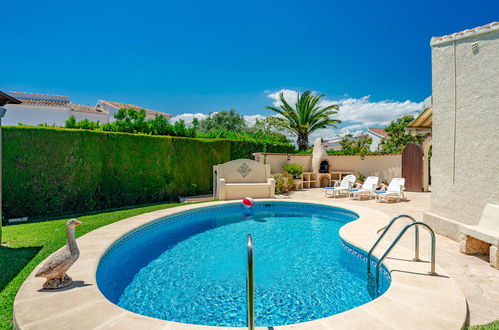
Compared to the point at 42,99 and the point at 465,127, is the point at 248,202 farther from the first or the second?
the point at 42,99

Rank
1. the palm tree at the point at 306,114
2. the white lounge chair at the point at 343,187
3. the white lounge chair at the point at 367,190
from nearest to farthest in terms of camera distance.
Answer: the white lounge chair at the point at 367,190 → the white lounge chair at the point at 343,187 → the palm tree at the point at 306,114

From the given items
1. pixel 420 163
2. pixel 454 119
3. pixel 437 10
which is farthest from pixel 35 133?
pixel 420 163

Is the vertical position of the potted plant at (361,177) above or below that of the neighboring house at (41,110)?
below

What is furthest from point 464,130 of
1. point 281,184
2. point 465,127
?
Answer: point 281,184

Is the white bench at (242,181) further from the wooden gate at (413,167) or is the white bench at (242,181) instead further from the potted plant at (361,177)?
the wooden gate at (413,167)

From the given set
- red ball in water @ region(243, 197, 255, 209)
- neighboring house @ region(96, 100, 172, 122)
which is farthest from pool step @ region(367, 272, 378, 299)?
neighboring house @ region(96, 100, 172, 122)

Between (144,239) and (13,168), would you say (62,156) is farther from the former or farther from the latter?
(144,239)

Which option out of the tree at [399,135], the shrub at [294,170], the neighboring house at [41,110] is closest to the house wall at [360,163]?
the shrub at [294,170]

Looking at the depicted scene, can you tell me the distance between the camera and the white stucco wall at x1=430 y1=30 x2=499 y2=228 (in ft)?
18.4

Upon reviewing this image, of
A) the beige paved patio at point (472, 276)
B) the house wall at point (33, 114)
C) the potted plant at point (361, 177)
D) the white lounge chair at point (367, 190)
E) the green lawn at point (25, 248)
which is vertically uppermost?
the house wall at point (33, 114)

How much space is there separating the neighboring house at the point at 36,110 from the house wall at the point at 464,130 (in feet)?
106

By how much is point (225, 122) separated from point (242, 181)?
101 ft

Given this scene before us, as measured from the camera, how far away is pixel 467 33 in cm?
612

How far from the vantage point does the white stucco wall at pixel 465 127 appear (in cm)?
561
